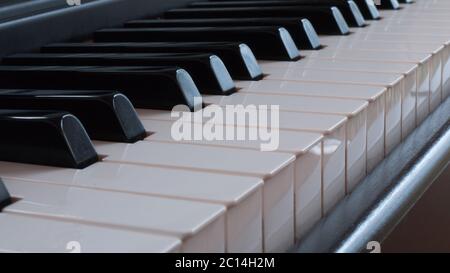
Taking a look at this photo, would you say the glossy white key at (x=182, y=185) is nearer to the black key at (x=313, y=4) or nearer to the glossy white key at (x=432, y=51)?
the glossy white key at (x=432, y=51)

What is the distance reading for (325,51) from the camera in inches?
49.8

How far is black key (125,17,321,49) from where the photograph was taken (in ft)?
4.22

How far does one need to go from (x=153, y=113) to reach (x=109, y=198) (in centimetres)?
28

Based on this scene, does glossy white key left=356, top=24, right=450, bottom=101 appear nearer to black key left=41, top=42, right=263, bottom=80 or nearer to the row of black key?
the row of black key

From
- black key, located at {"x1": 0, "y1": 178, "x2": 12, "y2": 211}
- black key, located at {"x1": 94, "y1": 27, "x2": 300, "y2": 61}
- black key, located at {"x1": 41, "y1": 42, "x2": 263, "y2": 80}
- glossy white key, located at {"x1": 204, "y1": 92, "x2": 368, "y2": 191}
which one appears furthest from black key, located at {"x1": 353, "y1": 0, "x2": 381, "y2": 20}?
black key, located at {"x1": 0, "y1": 178, "x2": 12, "y2": 211}

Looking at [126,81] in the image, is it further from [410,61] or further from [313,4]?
[313,4]

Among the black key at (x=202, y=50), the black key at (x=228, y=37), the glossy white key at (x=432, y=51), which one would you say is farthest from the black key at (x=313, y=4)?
the black key at (x=202, y=50)

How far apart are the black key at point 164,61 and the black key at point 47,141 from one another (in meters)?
0.28

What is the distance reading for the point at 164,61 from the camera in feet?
3.34

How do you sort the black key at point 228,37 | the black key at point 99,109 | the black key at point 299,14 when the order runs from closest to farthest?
1. the black key at point 99,109
2. the black key at point 228,37
3. the black key at point 299,14

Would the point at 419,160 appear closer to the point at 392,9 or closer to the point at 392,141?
the point at 392,141

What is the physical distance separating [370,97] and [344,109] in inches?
2.5

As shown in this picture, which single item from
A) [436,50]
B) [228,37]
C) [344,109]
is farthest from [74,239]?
[436,50]

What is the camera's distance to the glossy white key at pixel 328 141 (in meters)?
0.81
